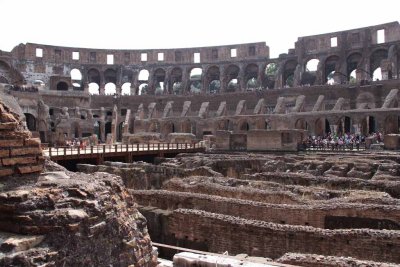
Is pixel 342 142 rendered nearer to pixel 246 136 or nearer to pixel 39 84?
pixel 246 136

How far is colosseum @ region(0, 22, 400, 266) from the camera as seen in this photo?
7.55 m

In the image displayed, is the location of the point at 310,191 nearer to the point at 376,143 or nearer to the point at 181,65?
the point at 376,143

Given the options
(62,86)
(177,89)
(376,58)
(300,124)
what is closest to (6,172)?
(300,124)

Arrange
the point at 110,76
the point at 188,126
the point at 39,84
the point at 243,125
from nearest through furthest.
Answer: the point at 243,125 → the point at 188,126 → the point at 39,84 → the point at 110,76

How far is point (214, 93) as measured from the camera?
48562 millimetres

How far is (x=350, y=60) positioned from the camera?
158 ft

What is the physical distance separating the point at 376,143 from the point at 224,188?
→ 2053 cm

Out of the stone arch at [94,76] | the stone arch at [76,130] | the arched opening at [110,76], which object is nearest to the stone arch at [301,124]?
the stone arch at [76,130]

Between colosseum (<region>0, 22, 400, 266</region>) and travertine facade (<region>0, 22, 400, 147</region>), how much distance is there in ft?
0.49

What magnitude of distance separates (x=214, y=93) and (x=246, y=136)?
18.3 m

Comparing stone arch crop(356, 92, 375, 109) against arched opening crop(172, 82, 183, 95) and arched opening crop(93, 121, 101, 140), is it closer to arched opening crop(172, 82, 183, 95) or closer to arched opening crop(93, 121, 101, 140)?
arched opening crop(172, 82, 183, 95)

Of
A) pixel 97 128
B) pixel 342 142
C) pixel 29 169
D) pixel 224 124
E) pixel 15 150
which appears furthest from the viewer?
pixel 97 128

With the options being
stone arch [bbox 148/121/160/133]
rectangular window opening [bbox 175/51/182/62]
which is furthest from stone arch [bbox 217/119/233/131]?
rectangular window opening [bbox 175/51/182/62]

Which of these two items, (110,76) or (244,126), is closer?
(244,126)
